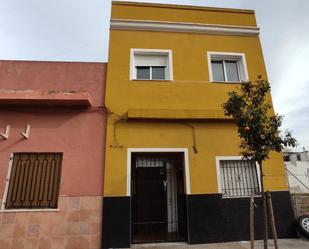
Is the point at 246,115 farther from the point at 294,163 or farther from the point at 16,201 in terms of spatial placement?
the point at 294,163

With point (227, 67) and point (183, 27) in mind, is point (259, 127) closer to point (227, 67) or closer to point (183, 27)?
point (227, 67)

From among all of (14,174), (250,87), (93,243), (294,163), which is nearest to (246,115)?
(250,87)

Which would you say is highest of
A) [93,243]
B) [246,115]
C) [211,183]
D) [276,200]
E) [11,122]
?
[11,122]

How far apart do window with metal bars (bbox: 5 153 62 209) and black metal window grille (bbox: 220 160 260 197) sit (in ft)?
16.4

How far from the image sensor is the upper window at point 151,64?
308 inches

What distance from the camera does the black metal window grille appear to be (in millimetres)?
6940

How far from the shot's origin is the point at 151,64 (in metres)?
7.92

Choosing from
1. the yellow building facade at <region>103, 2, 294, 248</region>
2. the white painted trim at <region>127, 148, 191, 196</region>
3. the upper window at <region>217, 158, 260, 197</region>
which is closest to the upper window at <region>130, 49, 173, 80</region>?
the yellow building facade at <region>103, 2, 294, 248</region>

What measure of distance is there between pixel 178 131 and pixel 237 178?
94.0 inches

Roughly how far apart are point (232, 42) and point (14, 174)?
8.51m

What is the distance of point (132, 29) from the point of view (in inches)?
316

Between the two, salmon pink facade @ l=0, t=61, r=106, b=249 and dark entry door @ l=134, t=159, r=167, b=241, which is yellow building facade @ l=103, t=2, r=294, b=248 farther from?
salmon pink facade @ l=0, t=61, r=106, b=249

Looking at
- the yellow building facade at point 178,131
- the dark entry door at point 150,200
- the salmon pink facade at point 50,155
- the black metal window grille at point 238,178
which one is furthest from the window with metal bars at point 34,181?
the black metal window grille at point 238,178

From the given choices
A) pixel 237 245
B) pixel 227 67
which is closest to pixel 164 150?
pixel 237 245
